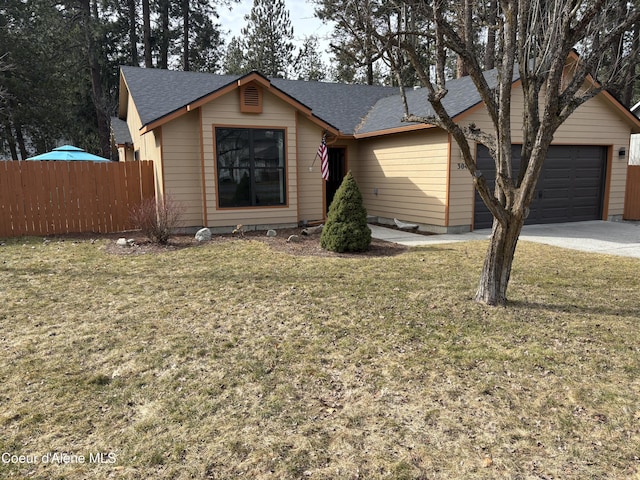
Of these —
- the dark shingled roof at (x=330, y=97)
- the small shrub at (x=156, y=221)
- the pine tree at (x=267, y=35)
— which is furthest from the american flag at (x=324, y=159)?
the pine tree at (x=267, y=35)

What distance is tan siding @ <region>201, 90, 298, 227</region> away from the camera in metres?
9.95

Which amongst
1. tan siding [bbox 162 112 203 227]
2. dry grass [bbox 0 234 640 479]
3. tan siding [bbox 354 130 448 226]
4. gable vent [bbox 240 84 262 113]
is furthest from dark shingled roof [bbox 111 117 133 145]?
dry grass [bbox 0 234 640 479]

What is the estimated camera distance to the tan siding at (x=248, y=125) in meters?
9.95

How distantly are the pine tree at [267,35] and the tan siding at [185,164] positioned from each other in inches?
722

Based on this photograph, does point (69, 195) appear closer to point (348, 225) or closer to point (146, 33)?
point (348, 225)

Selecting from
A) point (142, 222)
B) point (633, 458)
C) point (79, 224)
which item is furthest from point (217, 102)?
point (633, 458)

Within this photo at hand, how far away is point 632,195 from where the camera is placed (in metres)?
12.9

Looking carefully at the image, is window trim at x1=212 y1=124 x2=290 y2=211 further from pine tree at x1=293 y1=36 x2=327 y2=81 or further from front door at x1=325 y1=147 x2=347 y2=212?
pine tree at x1=293 y1=36 x2=327 y2=81

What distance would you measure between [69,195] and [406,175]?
8.11 meters

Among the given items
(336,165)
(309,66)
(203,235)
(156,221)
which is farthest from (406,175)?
(309,66)

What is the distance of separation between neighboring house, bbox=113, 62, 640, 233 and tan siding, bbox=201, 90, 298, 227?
0.07ft

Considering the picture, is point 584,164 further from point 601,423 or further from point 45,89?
point 45,89

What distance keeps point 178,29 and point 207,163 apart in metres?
19.2

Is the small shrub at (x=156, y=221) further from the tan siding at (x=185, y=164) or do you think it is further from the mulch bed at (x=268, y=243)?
the tan siding at (x=185, y=164)
